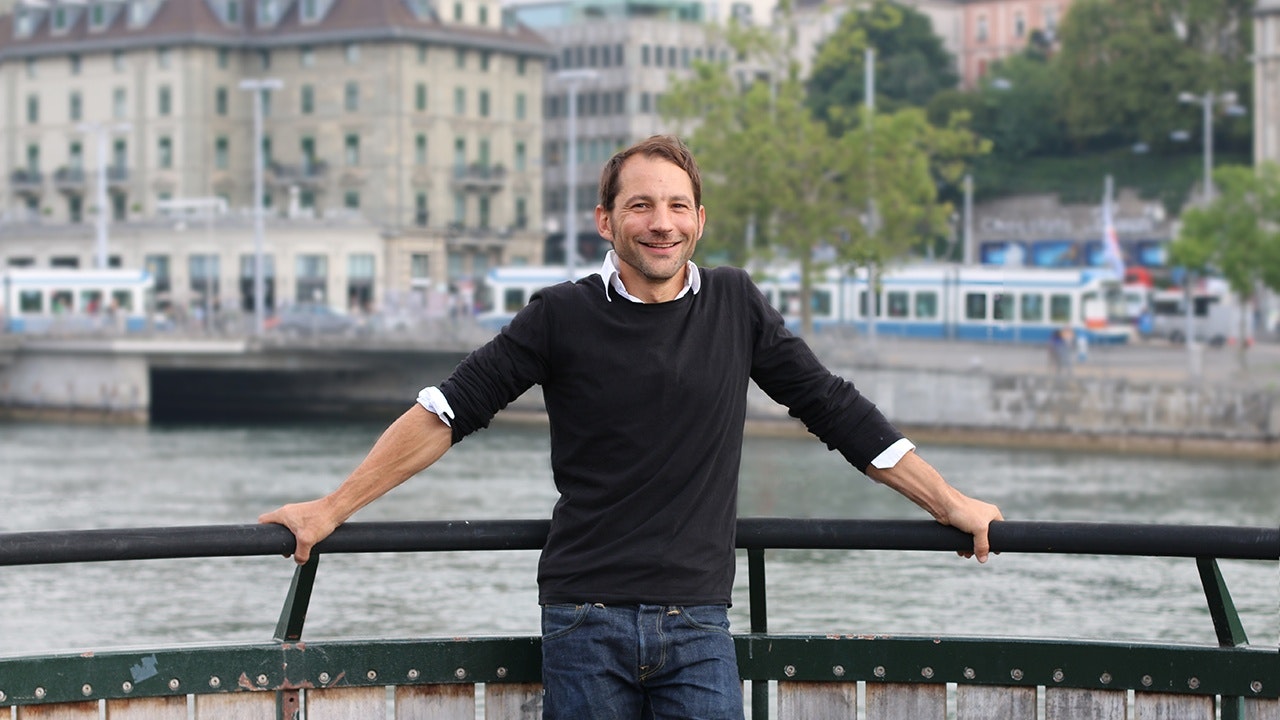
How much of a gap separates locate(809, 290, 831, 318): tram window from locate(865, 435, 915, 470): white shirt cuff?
5569cm

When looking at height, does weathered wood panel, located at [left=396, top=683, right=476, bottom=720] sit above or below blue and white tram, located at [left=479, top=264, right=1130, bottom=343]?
above

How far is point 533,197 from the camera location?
3679 inches

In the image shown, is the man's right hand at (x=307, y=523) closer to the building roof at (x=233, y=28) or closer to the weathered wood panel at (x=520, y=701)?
the weathered wood panel at (x=520, y=701)

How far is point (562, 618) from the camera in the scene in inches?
172

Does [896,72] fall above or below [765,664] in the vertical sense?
above

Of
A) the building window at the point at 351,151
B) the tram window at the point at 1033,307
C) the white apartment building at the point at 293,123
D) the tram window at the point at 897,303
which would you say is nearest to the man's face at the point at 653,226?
the tram window at the point at 1033,307

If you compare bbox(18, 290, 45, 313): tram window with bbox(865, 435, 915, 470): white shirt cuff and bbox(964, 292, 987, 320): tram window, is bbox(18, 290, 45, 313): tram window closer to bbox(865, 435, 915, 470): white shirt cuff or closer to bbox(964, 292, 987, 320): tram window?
bbox(964, 292, 987, 320): tram window

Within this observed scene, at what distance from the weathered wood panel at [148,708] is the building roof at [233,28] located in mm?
83903

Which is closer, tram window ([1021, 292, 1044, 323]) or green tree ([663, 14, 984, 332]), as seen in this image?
tram window ([1021, 292, 1044, 323])

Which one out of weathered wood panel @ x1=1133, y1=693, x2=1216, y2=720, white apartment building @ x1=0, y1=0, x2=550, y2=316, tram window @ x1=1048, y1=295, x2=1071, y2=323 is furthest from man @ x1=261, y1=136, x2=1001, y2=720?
white apartment building @ x1=0, y1=0, x2=550, y2=316

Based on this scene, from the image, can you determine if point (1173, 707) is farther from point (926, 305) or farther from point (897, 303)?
point (897, 303)

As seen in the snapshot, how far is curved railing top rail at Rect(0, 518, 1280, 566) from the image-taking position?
4422mm

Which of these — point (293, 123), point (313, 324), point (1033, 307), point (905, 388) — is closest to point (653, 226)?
point (905, 388)

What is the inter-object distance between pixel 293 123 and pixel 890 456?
86987mm
